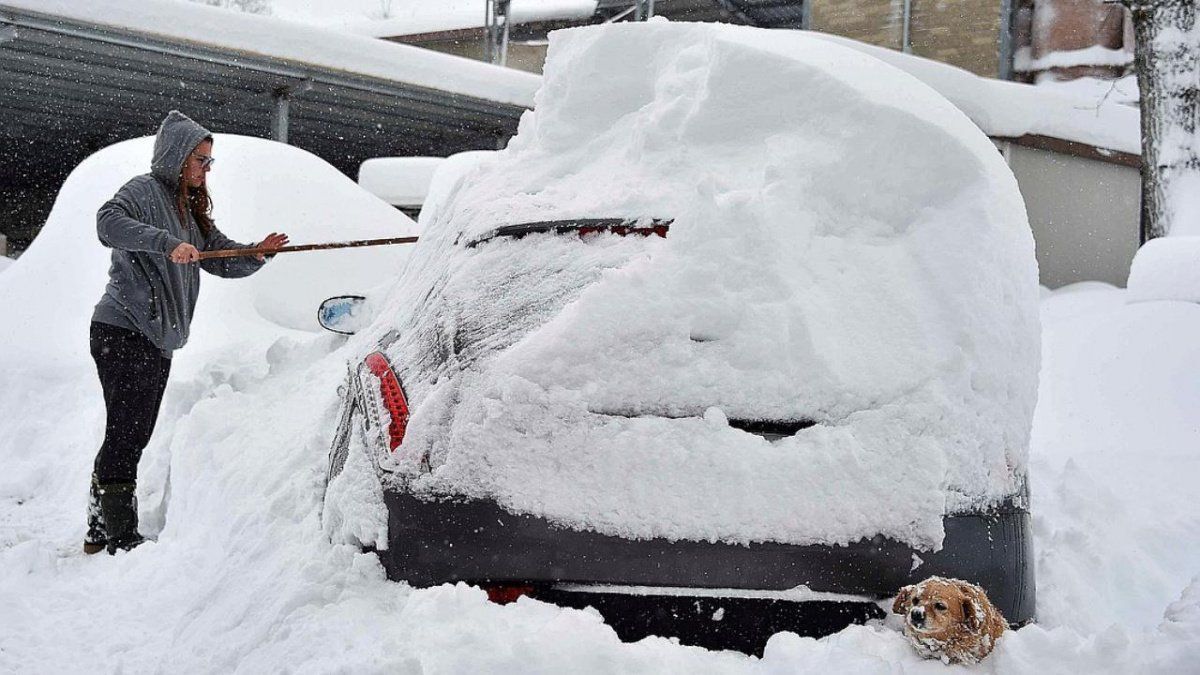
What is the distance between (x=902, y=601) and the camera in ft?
6.15

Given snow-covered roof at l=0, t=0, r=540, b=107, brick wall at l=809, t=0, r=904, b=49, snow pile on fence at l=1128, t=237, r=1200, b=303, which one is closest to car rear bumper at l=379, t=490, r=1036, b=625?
snow pile on fence at l=1128, t=237, r=1200, b=303

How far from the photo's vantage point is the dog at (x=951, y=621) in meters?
1.79

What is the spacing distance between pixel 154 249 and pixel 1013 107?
32.4 ft

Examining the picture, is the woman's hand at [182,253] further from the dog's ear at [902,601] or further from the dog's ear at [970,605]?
the dog's ear at [970,605]

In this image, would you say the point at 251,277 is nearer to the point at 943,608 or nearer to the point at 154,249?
the point at 154,249

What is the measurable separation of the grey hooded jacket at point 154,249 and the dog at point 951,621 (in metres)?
3.02

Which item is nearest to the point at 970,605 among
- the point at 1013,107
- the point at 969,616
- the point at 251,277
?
the point at 969,616

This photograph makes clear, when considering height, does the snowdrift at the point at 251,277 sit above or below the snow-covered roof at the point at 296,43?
below

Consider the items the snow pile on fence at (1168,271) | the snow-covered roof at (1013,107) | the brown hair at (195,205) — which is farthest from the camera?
the snow-covered roof at (1013,107)

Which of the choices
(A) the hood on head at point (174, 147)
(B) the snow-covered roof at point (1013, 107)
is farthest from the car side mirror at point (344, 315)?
(B) the snow-covered roof at point (1013, 107)

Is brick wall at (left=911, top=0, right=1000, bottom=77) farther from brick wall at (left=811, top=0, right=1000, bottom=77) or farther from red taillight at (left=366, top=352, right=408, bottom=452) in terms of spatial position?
red taillight at (left=366, top=352, right=408, bottom=452)

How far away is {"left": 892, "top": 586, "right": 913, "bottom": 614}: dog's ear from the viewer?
186 centimetres

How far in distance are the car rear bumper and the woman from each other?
2309 mm

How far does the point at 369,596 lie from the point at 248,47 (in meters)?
12.0
